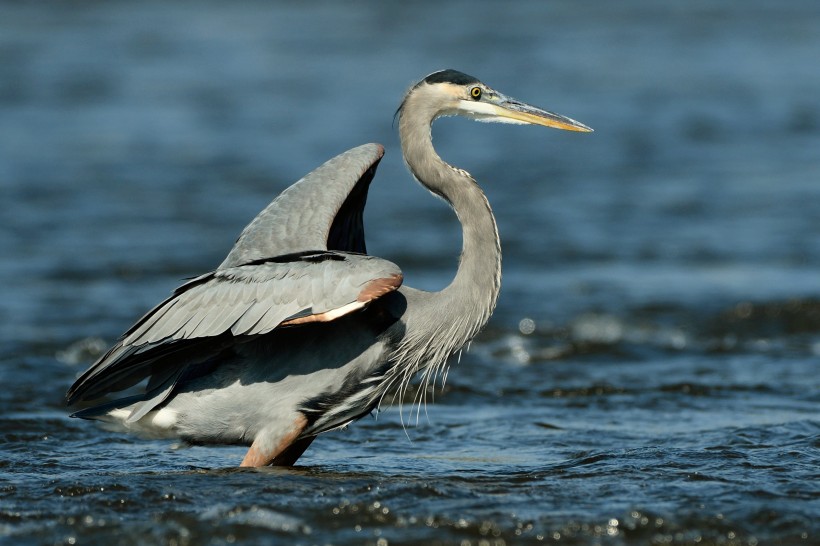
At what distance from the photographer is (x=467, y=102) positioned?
23.8 feet

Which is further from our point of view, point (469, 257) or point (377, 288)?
point (469, 257)

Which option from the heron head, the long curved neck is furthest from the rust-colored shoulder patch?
the heron head

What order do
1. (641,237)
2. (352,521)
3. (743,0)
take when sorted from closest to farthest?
(352,521), (641,237), (743,0)

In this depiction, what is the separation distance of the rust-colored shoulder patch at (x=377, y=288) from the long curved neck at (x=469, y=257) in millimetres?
652

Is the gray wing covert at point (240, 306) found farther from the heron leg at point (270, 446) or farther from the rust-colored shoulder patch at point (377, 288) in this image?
the heron leg at point (270, 446)

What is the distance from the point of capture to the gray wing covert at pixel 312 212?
7301mm

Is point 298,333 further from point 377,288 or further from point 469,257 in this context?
point 469,257

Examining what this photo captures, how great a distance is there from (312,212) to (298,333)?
846 mm

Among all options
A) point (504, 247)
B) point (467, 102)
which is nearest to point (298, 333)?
point (467, 102)

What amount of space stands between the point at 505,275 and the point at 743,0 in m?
21.2

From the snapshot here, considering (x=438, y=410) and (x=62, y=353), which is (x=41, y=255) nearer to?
(x=62, y=353)

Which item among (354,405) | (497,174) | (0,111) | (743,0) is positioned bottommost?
(354,405)

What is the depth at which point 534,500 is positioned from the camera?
6.23 meters

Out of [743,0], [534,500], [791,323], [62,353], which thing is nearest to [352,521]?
[534,500]
